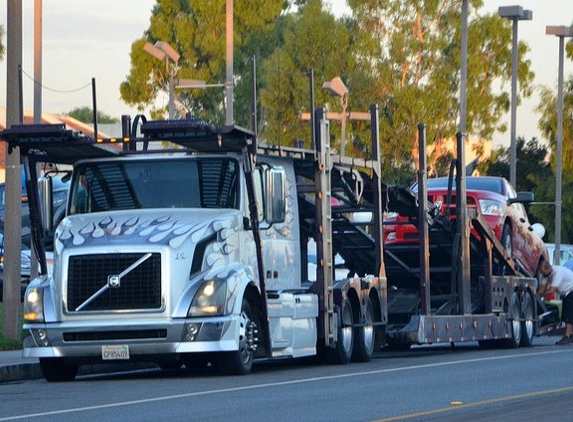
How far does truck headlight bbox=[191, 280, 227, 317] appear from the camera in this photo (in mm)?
17031

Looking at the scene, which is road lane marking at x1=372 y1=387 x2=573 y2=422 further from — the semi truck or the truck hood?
the truck hood

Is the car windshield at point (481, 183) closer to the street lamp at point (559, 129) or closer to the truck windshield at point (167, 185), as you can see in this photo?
the truck windshield at point (167, 185)

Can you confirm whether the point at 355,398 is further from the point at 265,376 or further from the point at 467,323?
the point at 467,323

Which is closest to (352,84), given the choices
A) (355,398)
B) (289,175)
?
(289,175)

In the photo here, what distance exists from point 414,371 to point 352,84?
44.7m

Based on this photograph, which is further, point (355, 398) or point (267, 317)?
point (267, 317)

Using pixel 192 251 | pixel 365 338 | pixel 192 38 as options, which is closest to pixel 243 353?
pixel 192 251

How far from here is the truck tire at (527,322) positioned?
86.5 ft

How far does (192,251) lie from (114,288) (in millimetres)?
898

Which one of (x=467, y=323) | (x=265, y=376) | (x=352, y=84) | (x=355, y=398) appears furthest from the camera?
(x=352, y=84)

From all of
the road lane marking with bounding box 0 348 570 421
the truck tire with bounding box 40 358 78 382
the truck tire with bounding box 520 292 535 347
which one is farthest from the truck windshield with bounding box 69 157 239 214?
the truck tire with bounding box 520 292 535 347

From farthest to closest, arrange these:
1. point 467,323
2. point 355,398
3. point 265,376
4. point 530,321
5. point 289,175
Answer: point 530,321
point 467,323
point 289,175
point 265,376
point 355,398

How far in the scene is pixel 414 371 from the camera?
732 inches

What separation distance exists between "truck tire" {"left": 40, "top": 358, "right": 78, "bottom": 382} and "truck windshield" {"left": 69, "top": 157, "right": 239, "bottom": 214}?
173cm
